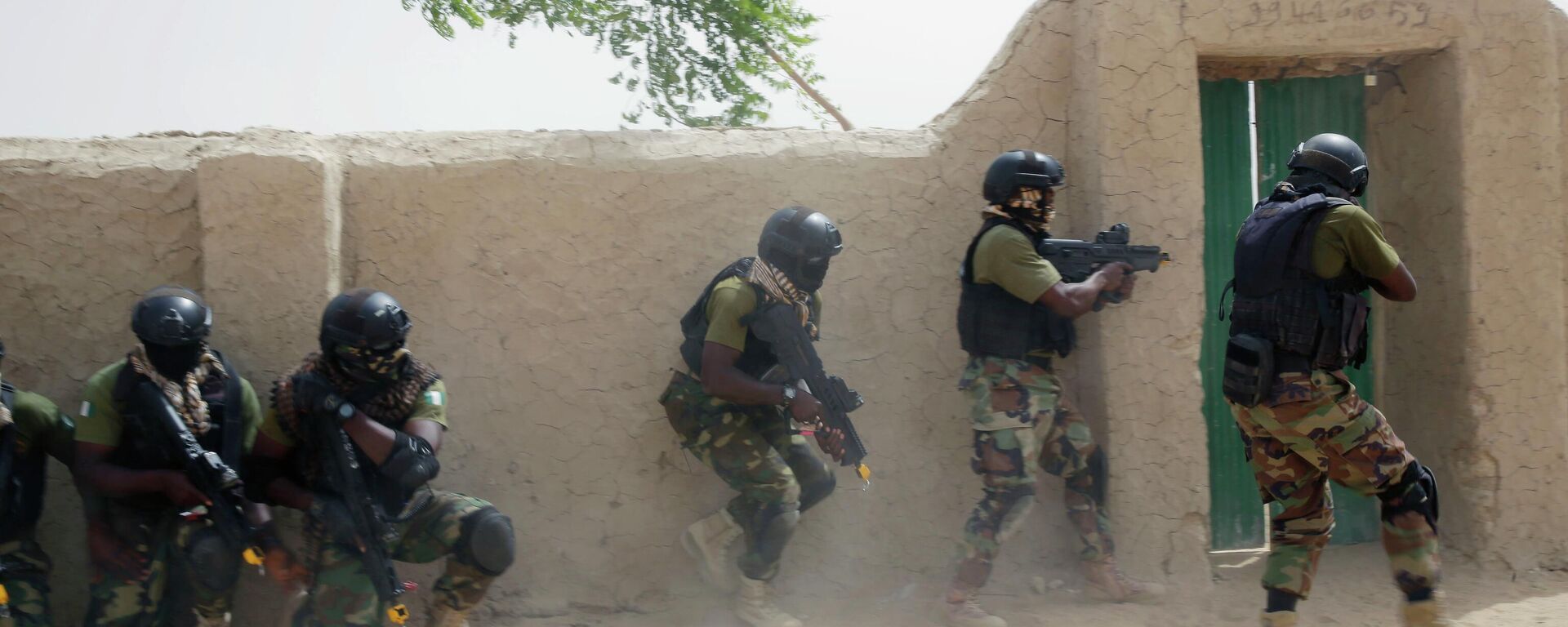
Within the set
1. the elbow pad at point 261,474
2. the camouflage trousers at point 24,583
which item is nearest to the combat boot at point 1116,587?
the elbow pad at point 261,474

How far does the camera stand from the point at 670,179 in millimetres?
4422

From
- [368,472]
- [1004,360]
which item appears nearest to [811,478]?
[1004,360]

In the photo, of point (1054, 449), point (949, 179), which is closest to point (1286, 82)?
point (949, 179)

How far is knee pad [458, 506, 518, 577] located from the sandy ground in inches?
27.3

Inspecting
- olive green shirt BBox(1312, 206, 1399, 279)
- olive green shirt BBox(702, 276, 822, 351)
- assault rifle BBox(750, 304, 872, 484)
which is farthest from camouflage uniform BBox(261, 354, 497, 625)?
olive green shirt BBox(1312, 206, 1399, 279)

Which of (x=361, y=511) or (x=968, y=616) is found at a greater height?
(x=361, y=511)

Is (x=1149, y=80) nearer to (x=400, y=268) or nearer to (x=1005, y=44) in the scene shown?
(x=1005, y=44)

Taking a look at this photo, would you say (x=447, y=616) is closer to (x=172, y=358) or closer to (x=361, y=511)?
(x=361, y=511)

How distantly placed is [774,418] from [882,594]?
92 cm

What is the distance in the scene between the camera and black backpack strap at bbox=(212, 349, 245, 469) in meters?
3.65

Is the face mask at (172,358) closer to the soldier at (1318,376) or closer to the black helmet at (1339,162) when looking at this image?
the soldier at (1318,376)

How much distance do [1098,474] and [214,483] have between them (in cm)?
290

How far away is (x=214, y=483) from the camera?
346cm

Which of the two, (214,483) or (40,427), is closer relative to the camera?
(214,483)
